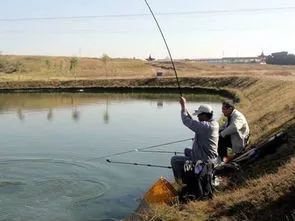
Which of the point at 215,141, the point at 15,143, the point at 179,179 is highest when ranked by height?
the point at 215,141

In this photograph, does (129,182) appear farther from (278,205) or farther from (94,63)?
(94,63)

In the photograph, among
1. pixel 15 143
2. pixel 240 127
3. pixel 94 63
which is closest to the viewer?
pixel 240 127

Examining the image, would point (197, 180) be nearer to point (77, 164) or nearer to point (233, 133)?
point (233, 133)

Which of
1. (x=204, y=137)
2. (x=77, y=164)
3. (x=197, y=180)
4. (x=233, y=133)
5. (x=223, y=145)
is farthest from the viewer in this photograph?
(x=77, y=164)

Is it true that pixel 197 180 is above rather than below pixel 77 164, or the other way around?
above

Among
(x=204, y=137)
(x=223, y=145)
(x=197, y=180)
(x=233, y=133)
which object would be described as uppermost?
(x=204, y=137)

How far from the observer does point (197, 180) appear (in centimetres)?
823

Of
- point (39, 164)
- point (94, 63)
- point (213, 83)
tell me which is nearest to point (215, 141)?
point (39, 164)

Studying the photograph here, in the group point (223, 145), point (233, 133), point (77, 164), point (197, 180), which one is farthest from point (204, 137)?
point (77, 164)

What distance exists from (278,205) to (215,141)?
2271mm

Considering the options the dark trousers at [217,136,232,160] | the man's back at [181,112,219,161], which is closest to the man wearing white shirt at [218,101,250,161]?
the dark trousers at [217,136,232,160]

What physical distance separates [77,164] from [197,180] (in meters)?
7.97

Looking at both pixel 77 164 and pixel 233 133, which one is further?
pixel 77 164

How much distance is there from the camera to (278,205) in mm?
6492
